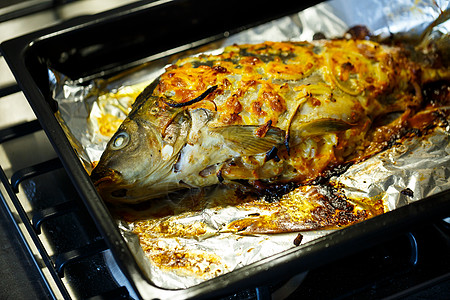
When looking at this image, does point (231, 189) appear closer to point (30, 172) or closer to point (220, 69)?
point (220, 69)

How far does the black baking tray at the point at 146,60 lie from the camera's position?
1.77 metres

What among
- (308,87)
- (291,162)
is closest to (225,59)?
(308,87)

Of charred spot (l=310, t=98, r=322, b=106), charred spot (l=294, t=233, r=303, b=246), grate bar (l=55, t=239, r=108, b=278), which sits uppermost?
charred spot (l=310, t=98, r=322, b=106)

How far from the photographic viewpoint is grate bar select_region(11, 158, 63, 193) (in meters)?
2.36

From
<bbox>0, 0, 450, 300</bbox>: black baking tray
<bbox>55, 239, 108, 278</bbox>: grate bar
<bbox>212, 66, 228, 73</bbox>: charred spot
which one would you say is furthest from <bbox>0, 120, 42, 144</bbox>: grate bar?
<bbox>212, 66, 228, 73</bbox>: charred spot

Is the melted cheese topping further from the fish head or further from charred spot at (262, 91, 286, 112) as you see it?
the fish head

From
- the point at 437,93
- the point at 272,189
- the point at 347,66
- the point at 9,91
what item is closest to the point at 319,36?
the point at 347,66

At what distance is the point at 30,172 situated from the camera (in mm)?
2367

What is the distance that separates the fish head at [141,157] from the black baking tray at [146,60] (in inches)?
8.3

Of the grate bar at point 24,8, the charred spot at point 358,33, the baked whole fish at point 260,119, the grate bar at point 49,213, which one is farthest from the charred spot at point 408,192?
the grate bar at point 24,8

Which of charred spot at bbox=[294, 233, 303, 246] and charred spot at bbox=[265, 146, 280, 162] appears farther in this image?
charred spot at bbox=[265, 146, 280, 162]

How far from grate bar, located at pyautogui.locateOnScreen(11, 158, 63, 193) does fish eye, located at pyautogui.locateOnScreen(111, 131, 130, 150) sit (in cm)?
33

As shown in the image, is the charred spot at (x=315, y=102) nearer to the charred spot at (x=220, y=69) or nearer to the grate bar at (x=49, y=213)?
the charred spot at (x=220, y=69)

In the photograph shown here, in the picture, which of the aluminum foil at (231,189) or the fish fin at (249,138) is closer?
the aluminum foil at (231,189)
